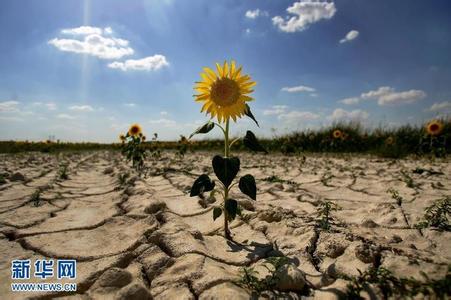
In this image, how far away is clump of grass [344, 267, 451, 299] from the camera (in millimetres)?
1079

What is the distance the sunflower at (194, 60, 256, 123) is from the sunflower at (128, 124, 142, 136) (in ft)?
14.0

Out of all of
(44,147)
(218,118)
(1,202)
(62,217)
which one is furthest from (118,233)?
(44,147)

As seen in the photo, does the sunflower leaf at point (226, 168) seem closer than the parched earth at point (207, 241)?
No

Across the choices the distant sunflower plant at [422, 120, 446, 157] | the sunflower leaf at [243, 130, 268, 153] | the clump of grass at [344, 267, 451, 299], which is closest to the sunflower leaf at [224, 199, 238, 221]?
the sunflower leaf at [243, 130, 268, 153]

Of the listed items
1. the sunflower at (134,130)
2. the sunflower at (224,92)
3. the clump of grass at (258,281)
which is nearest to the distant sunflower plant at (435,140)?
the sunflower at (134,130)

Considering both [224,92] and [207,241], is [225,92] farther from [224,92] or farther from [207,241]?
[207,241]

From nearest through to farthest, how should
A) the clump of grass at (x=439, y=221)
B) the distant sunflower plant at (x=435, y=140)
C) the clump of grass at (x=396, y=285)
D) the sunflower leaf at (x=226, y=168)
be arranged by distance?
the clump of grass at (x=396, y=285), the sunflower leaf at (x=226, y=168), the clump of grass at (x=439, y=221), the distant sunflower plant at (x=435, y=140)

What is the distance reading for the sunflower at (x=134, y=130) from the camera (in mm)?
5867

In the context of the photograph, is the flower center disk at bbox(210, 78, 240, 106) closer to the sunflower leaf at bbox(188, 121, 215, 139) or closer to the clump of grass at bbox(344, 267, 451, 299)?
the sunflower leaf at bbox(188, 121, 215, 139)

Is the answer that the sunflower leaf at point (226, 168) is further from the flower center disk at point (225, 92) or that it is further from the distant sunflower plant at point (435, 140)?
the distant sunflower plant at point (435, 140)

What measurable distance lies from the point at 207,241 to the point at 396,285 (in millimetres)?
986

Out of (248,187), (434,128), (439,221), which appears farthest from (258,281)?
(434,128)

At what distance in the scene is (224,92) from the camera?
70.7 inches

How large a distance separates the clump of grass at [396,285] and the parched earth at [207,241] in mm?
41
